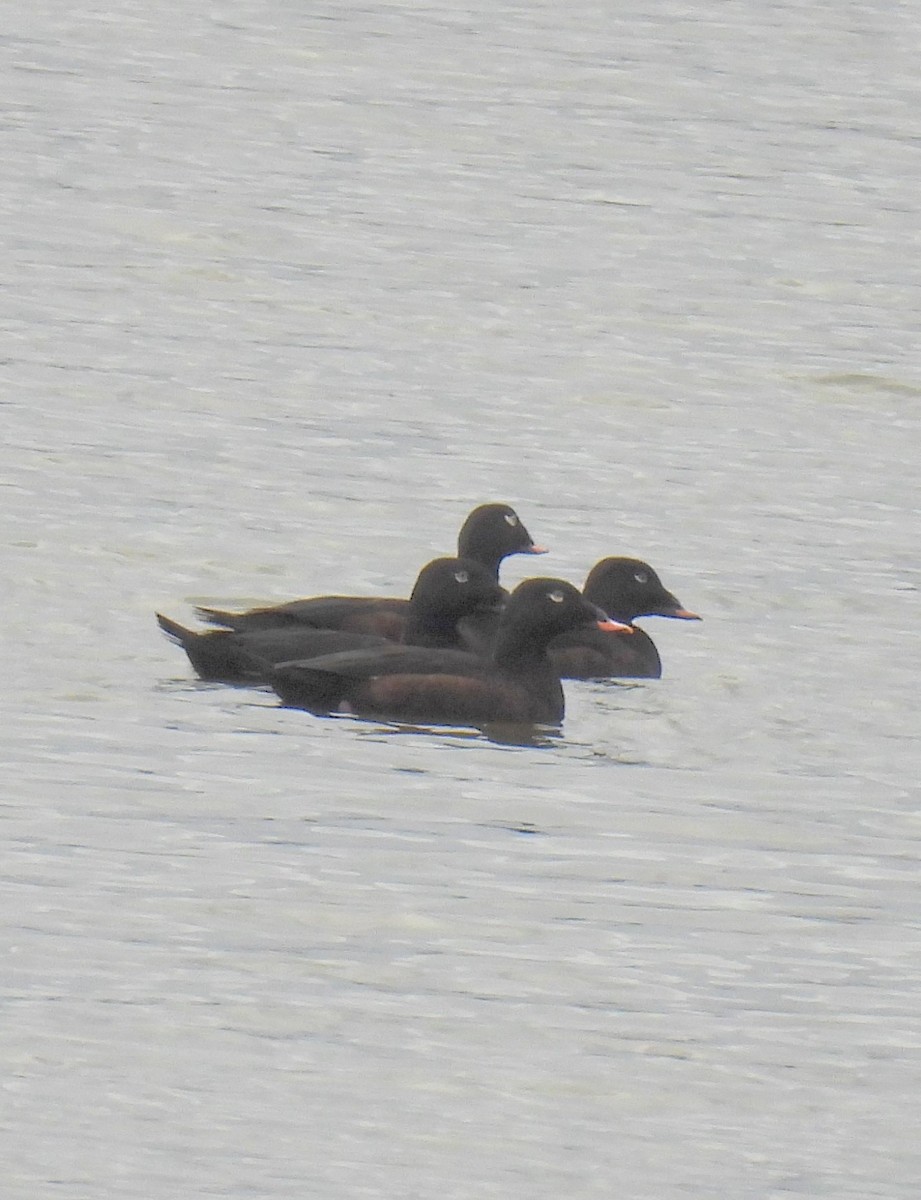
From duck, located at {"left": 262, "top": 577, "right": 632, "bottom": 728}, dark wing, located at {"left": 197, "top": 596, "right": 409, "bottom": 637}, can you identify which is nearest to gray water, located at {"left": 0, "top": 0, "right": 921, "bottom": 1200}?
duck, located at {"left": 262, "top": 577, "right": 632, "bottom": 728}

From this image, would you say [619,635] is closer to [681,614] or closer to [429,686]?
[681,614]

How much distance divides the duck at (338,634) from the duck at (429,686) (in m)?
0.23

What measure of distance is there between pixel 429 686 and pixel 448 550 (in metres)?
3.70

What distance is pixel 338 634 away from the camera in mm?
13719

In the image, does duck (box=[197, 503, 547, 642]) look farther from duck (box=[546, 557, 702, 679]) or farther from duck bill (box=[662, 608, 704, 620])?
duck bill (box=[662, 608, 704, 620])

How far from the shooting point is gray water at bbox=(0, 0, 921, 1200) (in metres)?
8.50

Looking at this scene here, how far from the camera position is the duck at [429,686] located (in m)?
13.1

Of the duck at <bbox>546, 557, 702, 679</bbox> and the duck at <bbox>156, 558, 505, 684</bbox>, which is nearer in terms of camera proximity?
the duck at <bbox>156, 558, 505, 684</bbox>

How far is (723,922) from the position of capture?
32.9 feet

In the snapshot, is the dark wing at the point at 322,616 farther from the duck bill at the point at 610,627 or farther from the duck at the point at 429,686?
the duck bill at the point at 610,627

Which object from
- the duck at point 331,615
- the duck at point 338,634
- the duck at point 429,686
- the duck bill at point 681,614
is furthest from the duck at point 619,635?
the duck at point 429,686

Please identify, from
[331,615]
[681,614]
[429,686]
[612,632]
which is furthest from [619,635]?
[429,686]

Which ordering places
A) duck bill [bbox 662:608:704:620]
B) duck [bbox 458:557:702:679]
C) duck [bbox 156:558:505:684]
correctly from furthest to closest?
1. duck bill [bbox 662:608:704:620]
2. duck [bbox 458:557:702:679]
3. duck [bbox 156:558:505:684]

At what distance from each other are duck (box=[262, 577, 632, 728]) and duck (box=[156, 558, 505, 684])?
23cm
